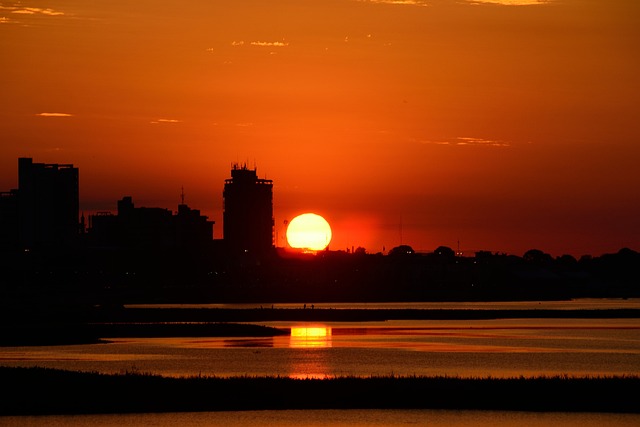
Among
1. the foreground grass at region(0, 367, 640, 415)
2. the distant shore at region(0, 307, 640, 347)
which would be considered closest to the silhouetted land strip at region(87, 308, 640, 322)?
the distant shore at region(0, 307, 640, 347)

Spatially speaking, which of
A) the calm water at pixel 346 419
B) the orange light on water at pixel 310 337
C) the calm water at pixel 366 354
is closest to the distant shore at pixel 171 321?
the orange light on water at pixel 310 337

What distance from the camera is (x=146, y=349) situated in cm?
9519

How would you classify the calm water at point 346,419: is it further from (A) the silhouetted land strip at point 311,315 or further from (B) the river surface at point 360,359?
(A) the silhouetted land strip at point 311,315

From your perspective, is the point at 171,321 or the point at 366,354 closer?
the point at 366,354

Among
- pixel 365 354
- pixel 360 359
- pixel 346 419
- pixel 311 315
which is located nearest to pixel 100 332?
pixel 365 354

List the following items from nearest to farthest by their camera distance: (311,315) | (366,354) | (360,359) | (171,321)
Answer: (360,359) < (366,354) < (171,321) < (311,315)

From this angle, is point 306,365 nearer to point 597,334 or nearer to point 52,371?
point 52,371

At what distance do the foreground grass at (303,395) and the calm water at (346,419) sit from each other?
1.28m

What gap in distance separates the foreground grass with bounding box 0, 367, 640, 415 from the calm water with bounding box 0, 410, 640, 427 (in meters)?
1.28

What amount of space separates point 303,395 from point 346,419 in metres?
4.46

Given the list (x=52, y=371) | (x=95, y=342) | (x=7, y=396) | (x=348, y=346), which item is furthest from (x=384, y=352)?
(x=7, y=396)

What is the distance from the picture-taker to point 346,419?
164ft

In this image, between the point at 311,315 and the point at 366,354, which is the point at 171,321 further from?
the point at 366,354

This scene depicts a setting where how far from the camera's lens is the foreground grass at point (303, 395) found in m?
52.4
